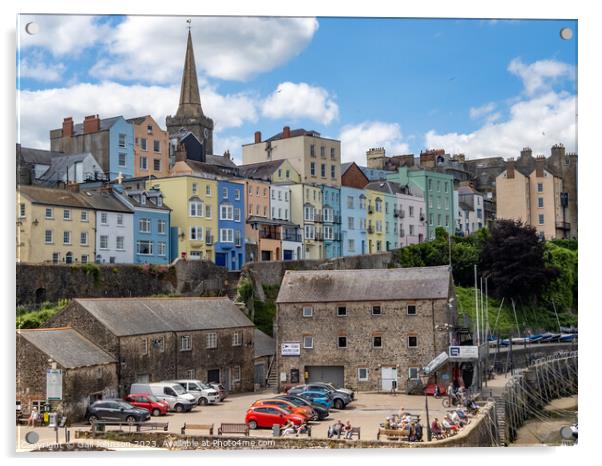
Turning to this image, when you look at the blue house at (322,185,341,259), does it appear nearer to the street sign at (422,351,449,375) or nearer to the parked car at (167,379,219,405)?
the street sign at (422,351,449,375)

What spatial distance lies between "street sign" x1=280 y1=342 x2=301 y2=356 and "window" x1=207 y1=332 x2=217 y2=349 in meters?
1.67

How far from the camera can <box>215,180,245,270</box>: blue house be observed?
98.1 ft

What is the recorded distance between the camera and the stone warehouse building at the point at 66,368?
16.3 meters

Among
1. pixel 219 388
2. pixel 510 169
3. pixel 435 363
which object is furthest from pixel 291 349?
pixel 510 169

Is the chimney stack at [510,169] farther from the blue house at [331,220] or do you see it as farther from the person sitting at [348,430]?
the person sitting at [348,430]

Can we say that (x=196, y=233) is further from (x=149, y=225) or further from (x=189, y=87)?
(x=189, y=87)

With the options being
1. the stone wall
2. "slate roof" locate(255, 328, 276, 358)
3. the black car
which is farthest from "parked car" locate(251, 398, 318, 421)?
"slate roof" locate(255, 328, 276, 358)

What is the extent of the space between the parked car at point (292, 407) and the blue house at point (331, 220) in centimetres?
1380

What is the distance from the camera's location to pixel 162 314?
21.8 meters

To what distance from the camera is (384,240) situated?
1286 inches

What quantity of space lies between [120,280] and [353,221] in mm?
10309

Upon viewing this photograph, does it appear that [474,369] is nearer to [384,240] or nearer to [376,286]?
[376,286]
